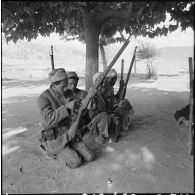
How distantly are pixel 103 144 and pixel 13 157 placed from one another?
139 cm

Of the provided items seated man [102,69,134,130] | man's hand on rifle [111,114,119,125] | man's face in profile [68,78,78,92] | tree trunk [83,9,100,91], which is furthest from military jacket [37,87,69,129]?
tree trunk [83,9,100,91]


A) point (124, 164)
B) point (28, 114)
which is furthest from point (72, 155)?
point (28, 114)

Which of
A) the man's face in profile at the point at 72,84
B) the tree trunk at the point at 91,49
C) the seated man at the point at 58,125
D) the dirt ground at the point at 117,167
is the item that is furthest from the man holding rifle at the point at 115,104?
the tree trunk at the point at 91,49

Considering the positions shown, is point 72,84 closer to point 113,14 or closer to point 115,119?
point 115,119

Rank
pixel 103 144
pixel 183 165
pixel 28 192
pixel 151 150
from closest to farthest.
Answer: pixel 28 192
pixel 183 165
pixel 151 150
pixel 103 144

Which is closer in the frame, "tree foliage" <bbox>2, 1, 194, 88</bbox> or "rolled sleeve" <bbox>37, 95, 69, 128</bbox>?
"rolled sleeve" <bbox>37, 95, 69, 128</bbox>

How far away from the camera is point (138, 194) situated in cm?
299

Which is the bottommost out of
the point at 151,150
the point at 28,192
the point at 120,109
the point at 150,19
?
the point at 28,192

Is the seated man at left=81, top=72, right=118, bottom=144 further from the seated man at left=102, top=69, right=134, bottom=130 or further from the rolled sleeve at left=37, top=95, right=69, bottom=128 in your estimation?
the rolled sleeve at left=37, top=95, right=69, bottom=128

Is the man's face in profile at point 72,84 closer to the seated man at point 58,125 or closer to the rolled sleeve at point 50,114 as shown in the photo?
the seated man at point 58,125

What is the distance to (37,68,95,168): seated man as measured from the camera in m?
3.60

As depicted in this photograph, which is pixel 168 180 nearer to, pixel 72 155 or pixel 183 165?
pixel 183 165

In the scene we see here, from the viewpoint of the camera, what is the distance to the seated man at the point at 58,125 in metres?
3.60

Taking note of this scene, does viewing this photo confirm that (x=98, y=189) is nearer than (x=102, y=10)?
Yes
